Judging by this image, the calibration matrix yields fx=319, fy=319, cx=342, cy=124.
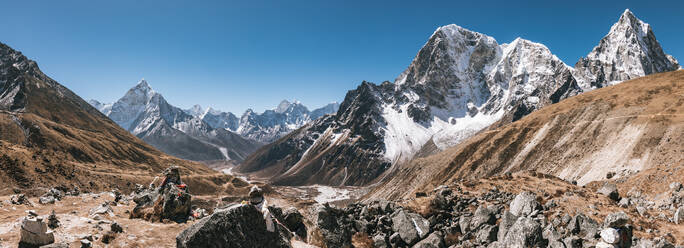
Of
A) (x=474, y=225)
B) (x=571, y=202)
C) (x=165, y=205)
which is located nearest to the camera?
(x=165, y=205)

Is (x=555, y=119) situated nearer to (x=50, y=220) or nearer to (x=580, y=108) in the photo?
(x=580, y=108)

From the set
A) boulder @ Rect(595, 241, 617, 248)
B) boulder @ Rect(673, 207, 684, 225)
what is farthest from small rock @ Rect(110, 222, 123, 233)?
boulder @ Rect(673, 207, 684, 225)

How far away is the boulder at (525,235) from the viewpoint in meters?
21.1

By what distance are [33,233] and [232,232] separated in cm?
872

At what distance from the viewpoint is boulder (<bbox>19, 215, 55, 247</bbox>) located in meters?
13.9

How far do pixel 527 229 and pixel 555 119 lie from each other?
451 ft

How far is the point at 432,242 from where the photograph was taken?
83.6 feet

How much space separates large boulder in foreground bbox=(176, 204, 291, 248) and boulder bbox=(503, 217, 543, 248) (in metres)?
15.4

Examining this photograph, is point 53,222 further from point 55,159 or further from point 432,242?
point 55,159

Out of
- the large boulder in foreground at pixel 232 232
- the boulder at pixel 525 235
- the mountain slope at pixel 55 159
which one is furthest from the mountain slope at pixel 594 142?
the mountain slope at pixel 55 159

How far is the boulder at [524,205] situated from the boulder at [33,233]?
29517 mm

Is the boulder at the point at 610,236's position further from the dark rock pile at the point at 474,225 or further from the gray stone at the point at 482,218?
the gray stone at the point at 482,218

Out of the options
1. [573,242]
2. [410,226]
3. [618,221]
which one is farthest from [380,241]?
[618,221]

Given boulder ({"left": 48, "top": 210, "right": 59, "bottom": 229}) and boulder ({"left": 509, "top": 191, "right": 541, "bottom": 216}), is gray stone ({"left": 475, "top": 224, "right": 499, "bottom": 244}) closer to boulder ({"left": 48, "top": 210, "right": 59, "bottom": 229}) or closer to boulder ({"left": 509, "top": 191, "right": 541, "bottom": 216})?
boulder ({"left": 509, "top": 191, "right": 541, "bottom": 216})
